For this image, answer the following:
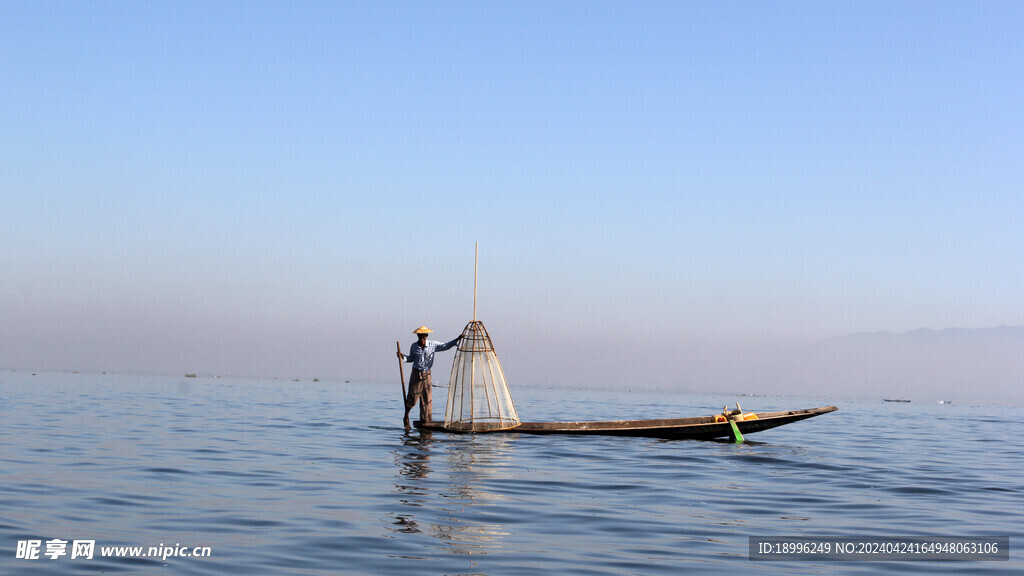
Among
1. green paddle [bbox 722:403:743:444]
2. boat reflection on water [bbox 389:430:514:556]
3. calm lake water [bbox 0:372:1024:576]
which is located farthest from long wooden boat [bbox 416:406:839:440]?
boat reflection on water [bbox 389:430:514:556]

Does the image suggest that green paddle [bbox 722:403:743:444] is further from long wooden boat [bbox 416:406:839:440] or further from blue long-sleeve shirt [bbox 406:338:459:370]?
blue long-sleeve shirt [bbox 406:338:459:370]

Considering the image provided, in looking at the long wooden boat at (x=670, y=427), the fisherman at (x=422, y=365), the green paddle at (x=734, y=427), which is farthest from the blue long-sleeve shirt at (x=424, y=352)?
the green paddle at (x=734, y=427)

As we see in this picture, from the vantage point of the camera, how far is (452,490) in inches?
491

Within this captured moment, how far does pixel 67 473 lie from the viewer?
13383 millimetres

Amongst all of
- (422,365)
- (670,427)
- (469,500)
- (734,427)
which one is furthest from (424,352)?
(469,500)

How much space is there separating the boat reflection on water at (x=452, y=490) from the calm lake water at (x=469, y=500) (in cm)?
4

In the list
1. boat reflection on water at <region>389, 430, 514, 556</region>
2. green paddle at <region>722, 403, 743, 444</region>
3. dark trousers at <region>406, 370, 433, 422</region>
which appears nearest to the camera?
boat reflection on water at <region>389, 430, 514, 556</region>

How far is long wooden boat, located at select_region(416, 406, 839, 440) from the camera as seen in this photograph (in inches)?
829

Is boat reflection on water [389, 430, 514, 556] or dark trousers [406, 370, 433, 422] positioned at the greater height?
dark trousers [406, 370, 433, 422]

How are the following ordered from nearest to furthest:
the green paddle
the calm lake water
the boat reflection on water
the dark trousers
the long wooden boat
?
the calm lake water
the boat reflection on water
the green paddle
the long wooden boat
the dark trousers

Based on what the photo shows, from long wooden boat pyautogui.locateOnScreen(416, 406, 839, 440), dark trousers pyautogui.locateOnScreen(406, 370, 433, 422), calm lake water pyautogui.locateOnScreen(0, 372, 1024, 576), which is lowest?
calm lake water pyautogui.locateOnScreen(0, 372, 1024, 576)

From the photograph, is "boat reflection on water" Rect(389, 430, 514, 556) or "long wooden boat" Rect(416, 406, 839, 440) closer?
"boat reflection on water" Rect(389, 430, 514, 556)

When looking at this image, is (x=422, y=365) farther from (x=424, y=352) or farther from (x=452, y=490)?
(x=452, y=490)

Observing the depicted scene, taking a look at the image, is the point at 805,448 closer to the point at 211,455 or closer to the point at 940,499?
the point at 940,499
